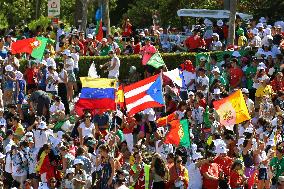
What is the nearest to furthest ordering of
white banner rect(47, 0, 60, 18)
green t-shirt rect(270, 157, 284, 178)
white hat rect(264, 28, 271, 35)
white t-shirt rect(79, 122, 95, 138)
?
1. green t-shirt rect(270, 157, 284, 178)
2. white t-shirt rect(79, 122, 95, 138)
3. white hat rect(264, 28, 271, 35)
4. white banner rect(47, 0, 60, 18)

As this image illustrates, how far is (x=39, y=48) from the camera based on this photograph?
32656 millimetres

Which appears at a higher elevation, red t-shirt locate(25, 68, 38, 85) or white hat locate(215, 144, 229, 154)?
white hat locate(215, 144, 229, 154)

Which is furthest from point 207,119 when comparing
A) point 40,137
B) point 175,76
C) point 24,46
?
point 24,46

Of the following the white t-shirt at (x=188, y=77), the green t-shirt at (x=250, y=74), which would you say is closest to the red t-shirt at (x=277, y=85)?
the green t-shirt at (x=250, y=74)

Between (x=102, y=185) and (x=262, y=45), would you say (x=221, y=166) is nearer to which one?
(x=102, y=185)

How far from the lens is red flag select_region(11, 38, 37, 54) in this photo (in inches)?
1292

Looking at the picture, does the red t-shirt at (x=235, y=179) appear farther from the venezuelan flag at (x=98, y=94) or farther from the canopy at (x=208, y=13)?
the canopy at (x=208, y=13)

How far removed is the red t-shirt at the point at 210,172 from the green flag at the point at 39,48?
10400 mm

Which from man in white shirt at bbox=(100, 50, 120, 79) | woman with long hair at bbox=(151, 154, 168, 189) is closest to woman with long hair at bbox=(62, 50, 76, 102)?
man in white shirt at bbox=(100, 50, 120, 79)

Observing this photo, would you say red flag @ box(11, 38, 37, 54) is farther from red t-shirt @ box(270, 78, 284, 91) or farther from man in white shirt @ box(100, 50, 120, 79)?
red t-shirt @ box(270, 78, 284, 91)

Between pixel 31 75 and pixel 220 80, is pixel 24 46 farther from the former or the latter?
pixel 220 80

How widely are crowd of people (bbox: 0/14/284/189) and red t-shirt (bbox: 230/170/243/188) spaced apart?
2 cm

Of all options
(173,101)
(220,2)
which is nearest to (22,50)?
(173,101)

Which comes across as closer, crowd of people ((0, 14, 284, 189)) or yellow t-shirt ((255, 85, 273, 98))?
crowd of people ((0, 14, 284, 189))
